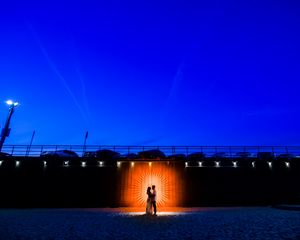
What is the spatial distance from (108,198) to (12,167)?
909 cm

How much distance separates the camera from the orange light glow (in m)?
21.9

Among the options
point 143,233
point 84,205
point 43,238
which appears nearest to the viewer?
→ point 43,238

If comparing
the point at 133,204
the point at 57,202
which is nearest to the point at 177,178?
the point at 133,204

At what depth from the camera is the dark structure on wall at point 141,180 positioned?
21.9m

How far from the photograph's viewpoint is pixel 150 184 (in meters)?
21.9

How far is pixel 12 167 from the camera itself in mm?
22188

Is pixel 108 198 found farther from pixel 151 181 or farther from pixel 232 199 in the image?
pixel 232 199

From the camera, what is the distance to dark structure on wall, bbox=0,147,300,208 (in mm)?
21875

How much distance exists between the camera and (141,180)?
22078 millimetres

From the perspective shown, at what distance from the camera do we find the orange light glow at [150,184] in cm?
2186

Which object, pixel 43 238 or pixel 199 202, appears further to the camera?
pixel 199 202

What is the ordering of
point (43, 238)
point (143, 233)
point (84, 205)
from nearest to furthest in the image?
point (43, 238)
point (143, 233)
point (84, 205)

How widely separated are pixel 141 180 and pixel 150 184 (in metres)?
0.88

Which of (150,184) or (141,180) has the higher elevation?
(141,180)
